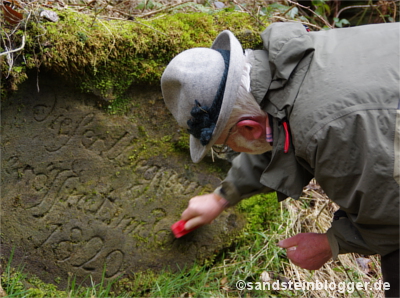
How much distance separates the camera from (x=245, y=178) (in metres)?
2.20

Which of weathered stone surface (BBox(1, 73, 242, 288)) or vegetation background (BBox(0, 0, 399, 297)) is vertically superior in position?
weathered stone surface (BBox(1, 73, 242, 288))

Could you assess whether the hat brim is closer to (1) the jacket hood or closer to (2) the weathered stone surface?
(1) the jacket hood

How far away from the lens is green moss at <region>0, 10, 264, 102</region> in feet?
7.30

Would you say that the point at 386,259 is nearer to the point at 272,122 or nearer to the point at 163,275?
the point at 272,122

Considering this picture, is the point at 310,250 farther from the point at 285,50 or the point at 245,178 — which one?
the point at 285,50

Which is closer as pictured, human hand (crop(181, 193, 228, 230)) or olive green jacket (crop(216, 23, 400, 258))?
olive green jacket (crop(216, 23, 400, 258))

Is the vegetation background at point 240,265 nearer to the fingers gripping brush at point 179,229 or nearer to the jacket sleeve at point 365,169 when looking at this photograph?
the fingers gripping brush at point 179,229

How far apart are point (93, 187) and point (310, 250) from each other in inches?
55.7

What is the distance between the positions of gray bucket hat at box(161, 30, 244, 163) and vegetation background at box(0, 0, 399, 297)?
1.03m

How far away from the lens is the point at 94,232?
2.46 m

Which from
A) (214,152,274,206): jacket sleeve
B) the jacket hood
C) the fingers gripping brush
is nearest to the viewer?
the jacket hood

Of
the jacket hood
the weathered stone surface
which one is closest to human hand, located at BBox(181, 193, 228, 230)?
the weathered stone surface

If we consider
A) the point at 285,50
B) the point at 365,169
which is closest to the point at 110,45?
the point at 285,50

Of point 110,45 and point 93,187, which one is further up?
point 110,45
